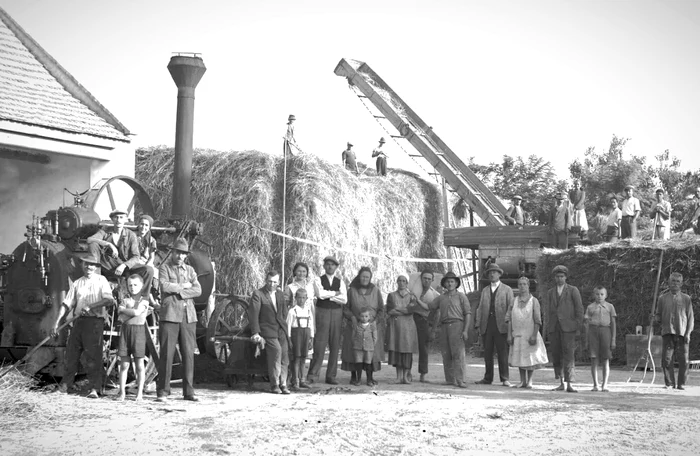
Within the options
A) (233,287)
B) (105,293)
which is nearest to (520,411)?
(105,293)

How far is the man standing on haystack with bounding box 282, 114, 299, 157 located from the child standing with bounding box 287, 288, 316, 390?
7084 millimetres

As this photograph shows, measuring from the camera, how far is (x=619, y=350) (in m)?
16.5

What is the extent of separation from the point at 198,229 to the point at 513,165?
16527 millimetres

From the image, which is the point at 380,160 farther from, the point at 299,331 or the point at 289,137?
the point at 299,331

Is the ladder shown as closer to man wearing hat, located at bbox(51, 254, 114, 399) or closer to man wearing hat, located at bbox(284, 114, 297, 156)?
man wearing hat, located at bbox(284, 114, 297, 156)

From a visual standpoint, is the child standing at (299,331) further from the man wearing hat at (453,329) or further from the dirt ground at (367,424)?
the man wearing hat at (453,329)

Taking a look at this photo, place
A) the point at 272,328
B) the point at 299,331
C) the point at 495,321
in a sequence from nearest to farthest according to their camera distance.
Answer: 1. the point at 272,328
2. the point at 299,331
3. the point at 495,321

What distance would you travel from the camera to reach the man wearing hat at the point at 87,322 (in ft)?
36.2

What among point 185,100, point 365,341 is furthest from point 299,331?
point 185,100

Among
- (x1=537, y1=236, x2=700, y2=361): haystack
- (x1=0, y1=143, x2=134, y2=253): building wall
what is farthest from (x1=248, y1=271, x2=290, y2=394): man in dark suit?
(x1=0, y1=143, x2=134, y2=253): building wall

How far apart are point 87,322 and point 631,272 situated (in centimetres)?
967

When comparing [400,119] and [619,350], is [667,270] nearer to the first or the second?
[619,350]

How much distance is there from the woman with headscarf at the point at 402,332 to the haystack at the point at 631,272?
13.6ft

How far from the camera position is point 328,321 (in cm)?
1347
